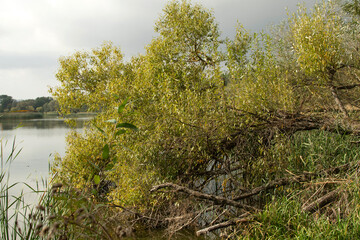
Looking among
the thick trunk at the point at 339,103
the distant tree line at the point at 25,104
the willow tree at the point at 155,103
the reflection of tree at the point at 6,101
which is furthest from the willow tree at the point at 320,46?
the reflection of tree at the point at 6,101

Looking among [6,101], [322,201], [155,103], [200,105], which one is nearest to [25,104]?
[6,101]

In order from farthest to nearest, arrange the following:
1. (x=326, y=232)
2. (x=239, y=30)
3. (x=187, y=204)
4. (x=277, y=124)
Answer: (x=239, y=30), (x=277, y=124), (x=187, y=204), (x=326, y=232)

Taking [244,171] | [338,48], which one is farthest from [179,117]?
[338,48]

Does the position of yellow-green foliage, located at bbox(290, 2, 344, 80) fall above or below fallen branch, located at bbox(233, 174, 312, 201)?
above

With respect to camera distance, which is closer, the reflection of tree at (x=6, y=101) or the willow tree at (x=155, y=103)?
the willow tree at (x=155, y=103)

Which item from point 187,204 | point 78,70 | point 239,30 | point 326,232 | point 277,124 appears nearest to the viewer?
point 326,232

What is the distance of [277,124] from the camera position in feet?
24.8

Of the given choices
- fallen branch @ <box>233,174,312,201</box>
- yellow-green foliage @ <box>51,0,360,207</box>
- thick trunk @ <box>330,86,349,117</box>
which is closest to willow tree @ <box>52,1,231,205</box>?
yellow-green foliage @ <box>51,0,360,207</box>

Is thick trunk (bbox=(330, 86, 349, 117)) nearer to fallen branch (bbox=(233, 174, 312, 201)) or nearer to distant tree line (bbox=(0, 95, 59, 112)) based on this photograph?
fallen branch (bbox=(233, 174, 312, 201))

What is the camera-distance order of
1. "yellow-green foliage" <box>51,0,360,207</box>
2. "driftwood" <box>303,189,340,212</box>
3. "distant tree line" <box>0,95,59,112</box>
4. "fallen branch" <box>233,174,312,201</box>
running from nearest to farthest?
"driftwood" <box>303,189,340,212</box>, "fallen branch" <box>233,174,312,201</box>, "yellow-green foliage" <box>51,0,360,207</box>, "distant tree line" <box>0,95,59,112</box>

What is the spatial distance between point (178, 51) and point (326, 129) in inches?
217

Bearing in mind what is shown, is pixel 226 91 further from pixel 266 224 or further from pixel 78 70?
pixel 78 70

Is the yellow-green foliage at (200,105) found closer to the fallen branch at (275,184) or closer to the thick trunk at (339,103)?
the thick trunk at (339,103)

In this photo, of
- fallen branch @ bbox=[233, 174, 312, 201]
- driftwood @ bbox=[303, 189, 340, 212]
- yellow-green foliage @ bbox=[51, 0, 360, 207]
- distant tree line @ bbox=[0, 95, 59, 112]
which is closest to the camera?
driftwood @ bbox=[303, 189, 340, 212]
